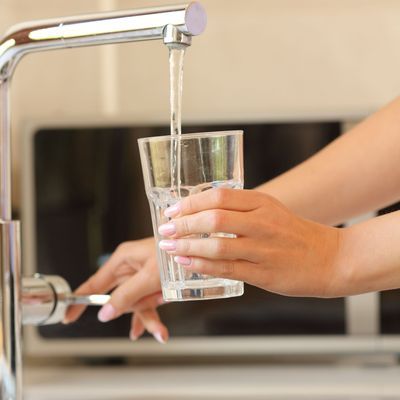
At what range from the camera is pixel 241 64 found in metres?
2.07

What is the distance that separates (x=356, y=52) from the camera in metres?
2.04

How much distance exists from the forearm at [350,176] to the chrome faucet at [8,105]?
0.20 metres

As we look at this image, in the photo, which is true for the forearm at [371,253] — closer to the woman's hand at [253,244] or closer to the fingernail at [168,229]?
the woman's hand at [253,244]

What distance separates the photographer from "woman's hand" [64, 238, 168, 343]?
844 mm

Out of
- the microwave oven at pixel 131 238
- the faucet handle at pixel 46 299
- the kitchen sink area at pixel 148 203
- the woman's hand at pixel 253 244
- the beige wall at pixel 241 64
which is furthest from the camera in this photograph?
the beige wall at pixel 241 64

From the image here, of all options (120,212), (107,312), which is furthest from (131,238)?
(107,312)

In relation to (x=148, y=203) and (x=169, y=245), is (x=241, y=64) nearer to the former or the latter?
(x=148, y=203)

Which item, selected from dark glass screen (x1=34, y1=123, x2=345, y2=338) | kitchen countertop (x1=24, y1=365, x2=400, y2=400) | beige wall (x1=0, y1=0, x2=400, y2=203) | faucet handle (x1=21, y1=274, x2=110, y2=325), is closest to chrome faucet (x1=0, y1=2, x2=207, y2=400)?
faucet handle (x1=21, y1=274, x2=110, y2=325)

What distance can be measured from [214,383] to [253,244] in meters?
1.12

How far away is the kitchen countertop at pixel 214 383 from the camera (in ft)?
5.19

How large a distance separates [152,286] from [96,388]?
2.74ft

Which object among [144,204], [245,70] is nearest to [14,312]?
Answer: [144,204]

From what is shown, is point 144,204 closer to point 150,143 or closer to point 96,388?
point 96,388

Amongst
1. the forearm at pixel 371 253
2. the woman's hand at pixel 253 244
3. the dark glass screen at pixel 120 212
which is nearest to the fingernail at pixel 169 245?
the woman's hand at pixel 253 244
